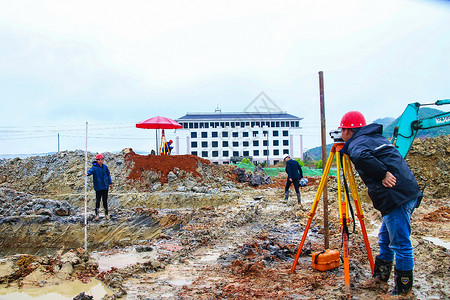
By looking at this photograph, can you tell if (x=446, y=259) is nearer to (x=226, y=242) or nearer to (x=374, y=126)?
(x=374, y=126)

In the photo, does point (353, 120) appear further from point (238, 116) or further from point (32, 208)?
point (238, 116)

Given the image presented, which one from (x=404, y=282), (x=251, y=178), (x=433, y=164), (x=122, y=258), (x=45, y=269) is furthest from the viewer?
(x=251, y=178)

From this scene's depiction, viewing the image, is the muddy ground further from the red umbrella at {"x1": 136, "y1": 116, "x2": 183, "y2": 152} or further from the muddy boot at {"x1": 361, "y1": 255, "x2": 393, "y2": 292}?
the red umbrella at {"x1": 136, "y1": 116, "x2": 183, "y2": 152}

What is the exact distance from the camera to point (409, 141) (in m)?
6.19

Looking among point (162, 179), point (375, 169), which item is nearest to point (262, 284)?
point (375, 169)

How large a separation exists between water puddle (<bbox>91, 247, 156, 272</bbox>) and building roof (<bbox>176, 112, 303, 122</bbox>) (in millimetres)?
52735

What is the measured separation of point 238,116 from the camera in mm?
60531

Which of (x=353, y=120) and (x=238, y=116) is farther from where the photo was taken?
(x=238, y=116)

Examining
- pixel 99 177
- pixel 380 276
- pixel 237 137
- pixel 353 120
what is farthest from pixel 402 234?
pixel 237 137

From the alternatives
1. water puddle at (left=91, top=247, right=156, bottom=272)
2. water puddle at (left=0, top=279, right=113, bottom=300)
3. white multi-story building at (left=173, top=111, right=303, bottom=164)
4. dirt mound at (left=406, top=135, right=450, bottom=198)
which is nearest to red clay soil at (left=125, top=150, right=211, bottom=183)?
dirt mound at (left=406, top=135, right=450, bottom=198)

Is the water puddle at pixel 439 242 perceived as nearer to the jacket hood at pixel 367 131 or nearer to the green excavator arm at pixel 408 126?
the green excavator arm at pixel 408 126

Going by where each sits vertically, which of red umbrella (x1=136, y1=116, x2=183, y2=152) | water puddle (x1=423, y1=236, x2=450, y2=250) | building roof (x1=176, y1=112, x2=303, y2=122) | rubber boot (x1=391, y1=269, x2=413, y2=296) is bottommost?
water puddle (x1=423, y1=236, x2=450, y2=250)

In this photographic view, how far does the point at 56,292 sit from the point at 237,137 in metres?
56.0

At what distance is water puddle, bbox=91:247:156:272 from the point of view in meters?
4.92
